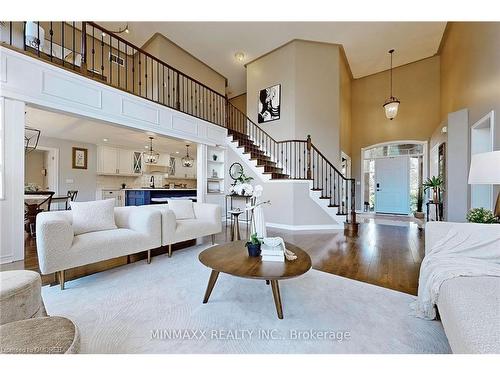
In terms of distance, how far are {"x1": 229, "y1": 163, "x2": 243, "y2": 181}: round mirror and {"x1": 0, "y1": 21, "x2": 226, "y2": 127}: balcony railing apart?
140 cm

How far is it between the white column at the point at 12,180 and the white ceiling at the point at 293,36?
13.7 ft

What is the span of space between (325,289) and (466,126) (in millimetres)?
4123

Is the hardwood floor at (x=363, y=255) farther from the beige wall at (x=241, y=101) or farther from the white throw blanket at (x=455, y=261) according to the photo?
the beige wall at (x=241, y=101)

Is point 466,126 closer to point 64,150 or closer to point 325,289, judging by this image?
point 325,289

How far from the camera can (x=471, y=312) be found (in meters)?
1.06

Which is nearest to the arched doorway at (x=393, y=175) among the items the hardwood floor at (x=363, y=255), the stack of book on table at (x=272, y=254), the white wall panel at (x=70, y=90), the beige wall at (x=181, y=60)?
the hardwood floor at (x=363, y=255)

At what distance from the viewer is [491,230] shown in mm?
1729

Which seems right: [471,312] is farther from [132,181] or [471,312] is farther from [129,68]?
[132,181]

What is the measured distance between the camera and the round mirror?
6.08 meters

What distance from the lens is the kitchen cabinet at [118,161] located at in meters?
7.24

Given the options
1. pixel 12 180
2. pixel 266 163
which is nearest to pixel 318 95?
pixel 266 163

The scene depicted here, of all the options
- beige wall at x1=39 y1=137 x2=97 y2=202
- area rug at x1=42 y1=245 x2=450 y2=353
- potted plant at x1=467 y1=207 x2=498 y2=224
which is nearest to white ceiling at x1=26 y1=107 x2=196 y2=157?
beige wall at x1=39 y1=137 x2=97 y2=202

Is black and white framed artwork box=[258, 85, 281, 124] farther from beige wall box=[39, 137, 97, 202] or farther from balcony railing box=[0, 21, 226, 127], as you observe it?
beige wall box=[39, 137, 97, 202]
